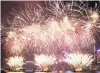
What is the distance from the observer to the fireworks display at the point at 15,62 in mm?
9883

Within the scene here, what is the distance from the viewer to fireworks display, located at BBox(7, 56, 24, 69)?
9.88 meters

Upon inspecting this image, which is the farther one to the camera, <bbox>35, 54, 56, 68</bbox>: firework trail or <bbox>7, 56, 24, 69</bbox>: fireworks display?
<bbox>7, 56, 24, 69</bbox>: fireworks display

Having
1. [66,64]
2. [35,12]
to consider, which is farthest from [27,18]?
[66,64]

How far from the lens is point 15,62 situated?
9.89 meters

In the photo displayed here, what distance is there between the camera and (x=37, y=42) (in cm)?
897

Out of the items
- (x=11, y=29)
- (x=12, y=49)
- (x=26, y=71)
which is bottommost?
(x=26, y=71)

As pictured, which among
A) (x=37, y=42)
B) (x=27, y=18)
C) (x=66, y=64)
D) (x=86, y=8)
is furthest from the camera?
(x=66, y=64)

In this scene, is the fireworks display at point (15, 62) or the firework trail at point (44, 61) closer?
the firework trail at point (44, 61)

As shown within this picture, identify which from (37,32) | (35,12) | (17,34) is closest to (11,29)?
(17,34)

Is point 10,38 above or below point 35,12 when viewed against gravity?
below

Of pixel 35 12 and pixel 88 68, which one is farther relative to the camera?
pixel 88 68

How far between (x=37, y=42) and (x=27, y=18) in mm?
1043

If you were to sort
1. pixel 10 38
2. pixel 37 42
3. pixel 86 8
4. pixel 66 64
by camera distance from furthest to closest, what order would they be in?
pixel 66 64 < pixel 10 38 < pixel 37 42 < pixel 86 8

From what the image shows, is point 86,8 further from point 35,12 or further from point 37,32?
point 37,32
